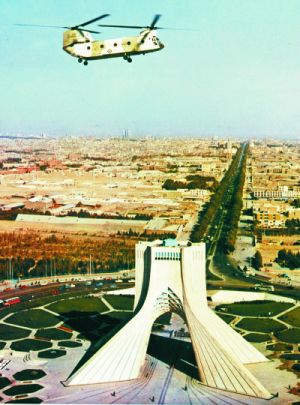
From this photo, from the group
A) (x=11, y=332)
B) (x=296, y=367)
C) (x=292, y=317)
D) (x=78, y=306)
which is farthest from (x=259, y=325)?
(x=11, y=332)

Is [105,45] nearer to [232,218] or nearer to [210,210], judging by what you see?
[232,218]

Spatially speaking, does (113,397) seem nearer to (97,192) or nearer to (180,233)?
(180,233)

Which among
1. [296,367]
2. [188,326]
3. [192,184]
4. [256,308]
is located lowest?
[296,367]

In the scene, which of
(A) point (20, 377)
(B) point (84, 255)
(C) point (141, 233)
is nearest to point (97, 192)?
(C) point (141, 233)

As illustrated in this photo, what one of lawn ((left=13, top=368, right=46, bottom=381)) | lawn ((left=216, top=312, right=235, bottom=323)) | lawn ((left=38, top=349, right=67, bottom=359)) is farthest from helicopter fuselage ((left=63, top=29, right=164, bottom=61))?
lawn ((left=216, top=312, right=235, bottom=323))

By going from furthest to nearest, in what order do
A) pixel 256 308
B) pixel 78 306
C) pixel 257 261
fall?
pixel 257 261 < pixel 78 306 < pixel 256 308

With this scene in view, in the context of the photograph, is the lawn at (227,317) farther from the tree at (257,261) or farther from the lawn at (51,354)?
the tree at (257,261)
